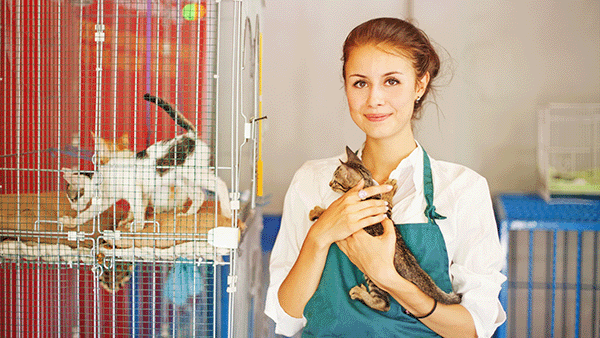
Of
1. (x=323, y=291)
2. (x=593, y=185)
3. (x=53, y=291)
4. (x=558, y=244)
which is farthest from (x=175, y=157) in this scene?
(x=558, y=244)

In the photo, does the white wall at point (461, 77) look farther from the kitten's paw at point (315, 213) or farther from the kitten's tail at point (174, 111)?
the kitten's paw at point (315, 213)

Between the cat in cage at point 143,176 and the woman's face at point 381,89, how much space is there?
1.57 feet

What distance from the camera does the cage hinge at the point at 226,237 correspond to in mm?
1334

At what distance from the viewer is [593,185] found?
6.11 ft

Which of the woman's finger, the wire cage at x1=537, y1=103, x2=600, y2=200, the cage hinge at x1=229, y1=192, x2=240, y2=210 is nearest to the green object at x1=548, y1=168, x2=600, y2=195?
the wire cage at x1=537, y1=103, x2=600, y2=200

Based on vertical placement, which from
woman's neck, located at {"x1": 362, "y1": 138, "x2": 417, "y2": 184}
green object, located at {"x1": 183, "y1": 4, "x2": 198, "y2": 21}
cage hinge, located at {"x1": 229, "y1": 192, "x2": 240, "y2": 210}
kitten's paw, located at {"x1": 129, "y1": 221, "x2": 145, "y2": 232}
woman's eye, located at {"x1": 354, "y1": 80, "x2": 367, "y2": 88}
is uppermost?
green object, located at {"x1": 183, "y1": 4, "x2": 198, "y2": 21}

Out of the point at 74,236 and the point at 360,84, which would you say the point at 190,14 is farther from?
the point at 74,236

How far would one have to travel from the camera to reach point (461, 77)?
2166 mm

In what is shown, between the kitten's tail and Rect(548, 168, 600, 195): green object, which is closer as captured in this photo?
the kitten's tail

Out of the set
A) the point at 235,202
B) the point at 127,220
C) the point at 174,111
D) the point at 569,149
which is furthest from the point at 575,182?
the point at 127,220

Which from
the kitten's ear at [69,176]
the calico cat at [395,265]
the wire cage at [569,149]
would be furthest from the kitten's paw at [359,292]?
the wire cage at [569,149]

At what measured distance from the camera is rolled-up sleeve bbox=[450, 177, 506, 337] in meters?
1.19

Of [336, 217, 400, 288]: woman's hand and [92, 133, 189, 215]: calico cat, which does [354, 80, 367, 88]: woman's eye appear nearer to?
[336, 217, 400, 288]: woman's hand

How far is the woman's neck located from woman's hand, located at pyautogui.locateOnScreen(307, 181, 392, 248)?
13cm
